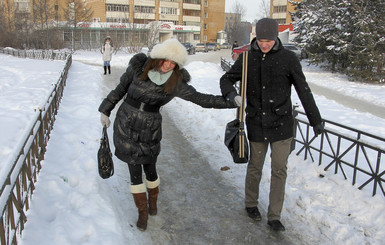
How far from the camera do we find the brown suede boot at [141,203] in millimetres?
3490

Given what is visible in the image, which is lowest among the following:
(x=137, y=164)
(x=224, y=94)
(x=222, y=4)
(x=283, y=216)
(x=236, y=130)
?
(x=283, y=216)

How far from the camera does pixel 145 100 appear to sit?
10.7 ft

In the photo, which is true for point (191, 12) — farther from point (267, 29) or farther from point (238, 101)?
point (238, 101)

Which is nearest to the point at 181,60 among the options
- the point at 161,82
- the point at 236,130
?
the point at 161,82

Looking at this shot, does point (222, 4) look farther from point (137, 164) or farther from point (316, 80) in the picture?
point (137, 164)

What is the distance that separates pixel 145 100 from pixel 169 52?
50 centimetres

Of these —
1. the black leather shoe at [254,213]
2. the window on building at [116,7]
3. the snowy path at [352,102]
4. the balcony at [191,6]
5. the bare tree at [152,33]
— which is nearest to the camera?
the black leather shoe at [254,213]

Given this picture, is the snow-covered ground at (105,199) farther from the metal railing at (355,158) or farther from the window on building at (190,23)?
the window on building at (190,23)

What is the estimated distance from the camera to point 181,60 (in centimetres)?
325

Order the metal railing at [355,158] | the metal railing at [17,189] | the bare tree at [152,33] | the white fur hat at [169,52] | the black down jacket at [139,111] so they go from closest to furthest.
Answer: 1. the metal railing at [17,189]
2. the white fur hat at [169,52]
3. the black down jacket at [139,111]
4. the metal railing at [355,158]
5. the bare tree at [152,33]

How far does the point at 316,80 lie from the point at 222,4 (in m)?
74.4

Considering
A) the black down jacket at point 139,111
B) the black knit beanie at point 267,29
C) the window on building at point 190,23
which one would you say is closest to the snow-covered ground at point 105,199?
the black down jacket at point 139,111

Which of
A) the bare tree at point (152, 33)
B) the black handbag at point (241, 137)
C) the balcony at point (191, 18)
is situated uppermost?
the balcony at point (191, 18)

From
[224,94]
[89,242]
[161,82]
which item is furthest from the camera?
[224,94]
